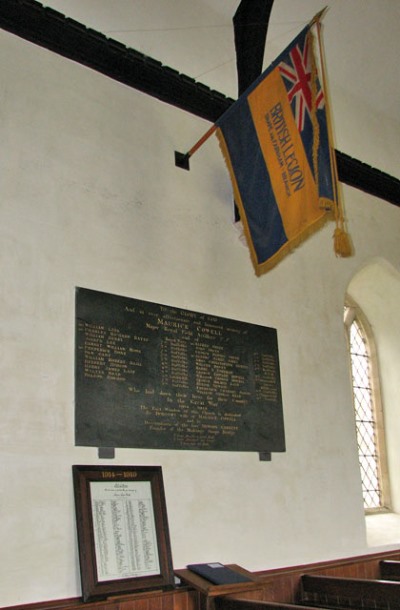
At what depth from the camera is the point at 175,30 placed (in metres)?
5.36

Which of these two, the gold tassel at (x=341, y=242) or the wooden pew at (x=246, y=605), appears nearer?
the wooden pew at (x=246, y=605)

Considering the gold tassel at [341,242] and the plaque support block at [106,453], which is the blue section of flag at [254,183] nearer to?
the gold tassel at [341,242]

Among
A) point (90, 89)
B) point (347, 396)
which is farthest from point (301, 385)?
point (90, 89)

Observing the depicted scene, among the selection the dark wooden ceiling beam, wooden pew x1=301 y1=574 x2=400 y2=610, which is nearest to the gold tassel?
the dark wooden ceiling beam

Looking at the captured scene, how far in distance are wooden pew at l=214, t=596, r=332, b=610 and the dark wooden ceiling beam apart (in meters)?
3.41

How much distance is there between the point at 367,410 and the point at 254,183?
130 inches

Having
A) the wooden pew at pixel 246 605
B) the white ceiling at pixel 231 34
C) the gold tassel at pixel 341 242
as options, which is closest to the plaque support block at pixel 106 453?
the wooden pew at pixel 246 605

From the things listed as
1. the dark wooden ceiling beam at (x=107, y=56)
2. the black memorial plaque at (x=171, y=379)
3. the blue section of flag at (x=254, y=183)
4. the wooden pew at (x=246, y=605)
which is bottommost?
the wooden pew at (x=246, y=605)

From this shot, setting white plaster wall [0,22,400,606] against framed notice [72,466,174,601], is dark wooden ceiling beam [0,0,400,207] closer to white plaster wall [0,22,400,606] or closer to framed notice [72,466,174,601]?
white plaster wall [0,22,400,606]

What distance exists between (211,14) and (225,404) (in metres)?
3.36

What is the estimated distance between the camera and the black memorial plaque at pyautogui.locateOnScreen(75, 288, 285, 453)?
12.9ft

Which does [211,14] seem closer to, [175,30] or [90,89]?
[175,30]

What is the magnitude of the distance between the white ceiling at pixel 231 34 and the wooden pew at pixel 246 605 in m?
3.81

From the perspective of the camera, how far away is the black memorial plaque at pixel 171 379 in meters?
3.92
